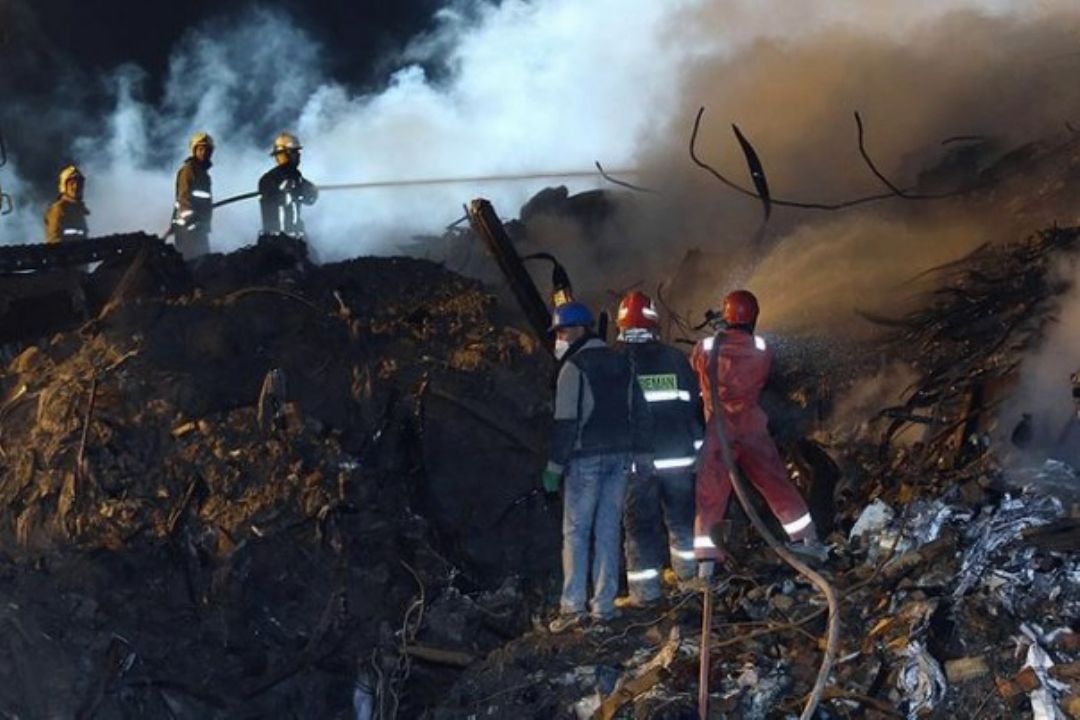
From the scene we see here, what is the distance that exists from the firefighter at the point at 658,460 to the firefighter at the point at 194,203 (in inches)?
252

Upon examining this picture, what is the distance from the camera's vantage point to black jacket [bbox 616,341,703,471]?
262 inches

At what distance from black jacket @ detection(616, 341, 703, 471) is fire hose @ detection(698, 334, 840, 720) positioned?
0.62ft

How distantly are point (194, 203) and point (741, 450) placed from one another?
711 cm

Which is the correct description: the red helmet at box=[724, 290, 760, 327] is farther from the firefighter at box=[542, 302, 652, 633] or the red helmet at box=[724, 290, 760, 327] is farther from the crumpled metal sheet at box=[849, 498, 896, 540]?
the crumpled metal sheet at box=[849, 498, 896, 540]

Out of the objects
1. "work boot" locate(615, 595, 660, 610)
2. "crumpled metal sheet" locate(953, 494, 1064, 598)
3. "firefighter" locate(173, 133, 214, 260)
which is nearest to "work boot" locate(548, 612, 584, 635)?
"work boot" locate(615, 595, 660, 610)

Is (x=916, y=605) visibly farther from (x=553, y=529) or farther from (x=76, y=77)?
(x=76, y=77)

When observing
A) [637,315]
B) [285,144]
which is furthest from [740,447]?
[285,144]

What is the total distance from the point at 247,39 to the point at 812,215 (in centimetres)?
1948

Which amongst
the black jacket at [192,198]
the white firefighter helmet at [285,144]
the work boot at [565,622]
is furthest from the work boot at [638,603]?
the white firefighter helmet at [285,144]

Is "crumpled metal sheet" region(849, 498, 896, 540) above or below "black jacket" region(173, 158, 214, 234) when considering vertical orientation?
below

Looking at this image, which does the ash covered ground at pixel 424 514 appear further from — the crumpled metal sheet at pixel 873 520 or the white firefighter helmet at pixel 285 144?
the white firefighter helmet at pixel 285 144

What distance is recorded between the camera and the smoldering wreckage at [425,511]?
566 centimetres

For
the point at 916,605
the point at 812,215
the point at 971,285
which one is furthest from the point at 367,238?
the point at 916,605

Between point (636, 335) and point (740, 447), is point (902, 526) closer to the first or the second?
point (740, 447)
